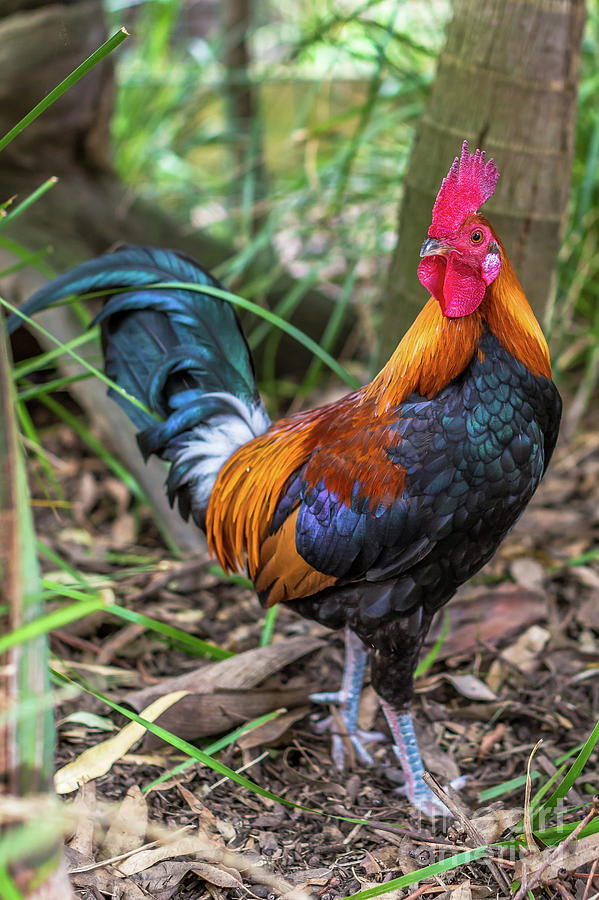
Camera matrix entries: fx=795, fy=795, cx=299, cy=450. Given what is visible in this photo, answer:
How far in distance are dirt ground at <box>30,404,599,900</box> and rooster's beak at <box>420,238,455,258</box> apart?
4.45 ft

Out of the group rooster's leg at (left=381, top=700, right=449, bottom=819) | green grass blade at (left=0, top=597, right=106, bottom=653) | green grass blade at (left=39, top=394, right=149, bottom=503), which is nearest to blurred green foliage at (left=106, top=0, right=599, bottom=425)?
green grass blade at (left=39, top=394, right=149, bottom=503)

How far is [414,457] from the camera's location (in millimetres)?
2053

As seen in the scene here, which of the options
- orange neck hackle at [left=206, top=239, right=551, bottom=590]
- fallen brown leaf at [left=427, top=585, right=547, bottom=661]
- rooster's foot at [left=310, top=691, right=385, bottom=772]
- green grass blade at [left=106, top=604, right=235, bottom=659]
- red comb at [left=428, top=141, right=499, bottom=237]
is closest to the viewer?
red comb at [left=428, top=141, right=499, bottom=237]

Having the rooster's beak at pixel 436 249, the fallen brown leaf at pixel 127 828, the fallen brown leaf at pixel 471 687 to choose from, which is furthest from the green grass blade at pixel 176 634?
the rooster's beak at pixel 436 249

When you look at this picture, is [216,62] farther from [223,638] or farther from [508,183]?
[223,638]

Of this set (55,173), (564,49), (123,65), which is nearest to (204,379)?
(564,49)

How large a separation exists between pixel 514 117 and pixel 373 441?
1.14 m

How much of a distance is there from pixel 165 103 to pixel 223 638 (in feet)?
12.0

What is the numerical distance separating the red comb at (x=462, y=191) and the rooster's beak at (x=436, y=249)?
31 millimetres

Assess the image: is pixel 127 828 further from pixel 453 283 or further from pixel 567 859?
pixel 453 283

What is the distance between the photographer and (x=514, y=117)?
2.45 metres

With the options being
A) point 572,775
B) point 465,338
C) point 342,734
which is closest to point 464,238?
point 465,338

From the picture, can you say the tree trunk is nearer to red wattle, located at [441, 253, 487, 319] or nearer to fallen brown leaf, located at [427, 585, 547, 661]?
red wattle, located at [441, 253, 487, 319]

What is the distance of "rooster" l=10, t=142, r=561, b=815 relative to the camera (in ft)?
6.61
